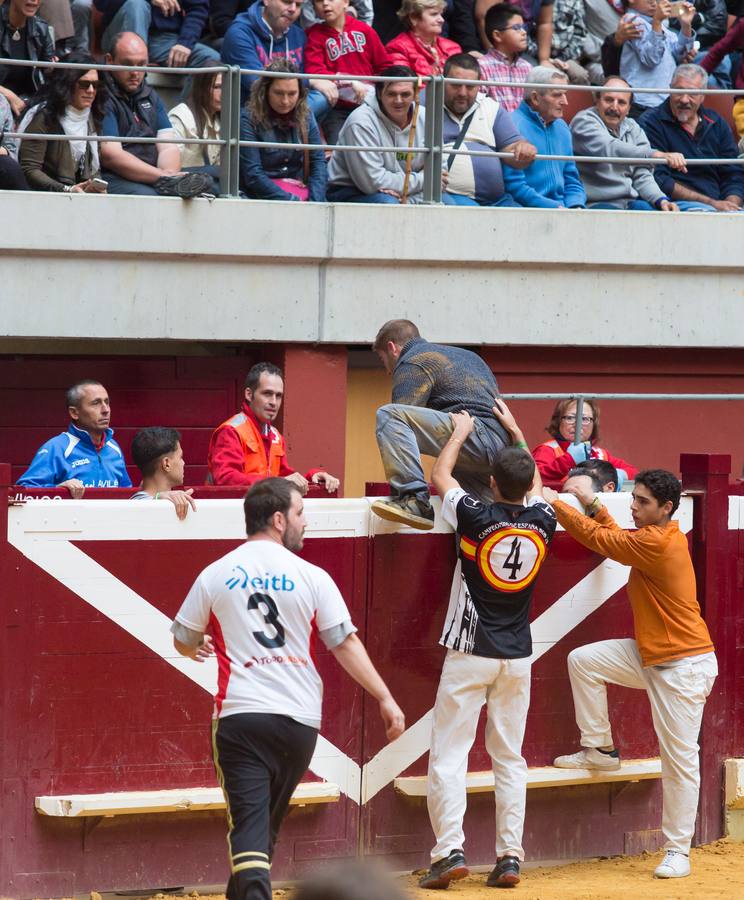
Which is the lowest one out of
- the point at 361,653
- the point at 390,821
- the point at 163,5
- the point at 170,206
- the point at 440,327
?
the point at 390,821

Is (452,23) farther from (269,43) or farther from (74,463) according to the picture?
(74,463)

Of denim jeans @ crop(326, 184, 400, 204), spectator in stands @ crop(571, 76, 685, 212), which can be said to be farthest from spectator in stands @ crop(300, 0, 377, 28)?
spectator in stands @ crop(571, 76, 685, 212)

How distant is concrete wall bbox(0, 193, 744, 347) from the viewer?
9.97m

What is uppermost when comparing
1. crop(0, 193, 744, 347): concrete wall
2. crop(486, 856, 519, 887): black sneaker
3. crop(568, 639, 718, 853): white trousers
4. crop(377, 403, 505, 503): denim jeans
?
crop(0, 193, 744, 347): concrete wall

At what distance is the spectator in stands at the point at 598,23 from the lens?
44.7ft

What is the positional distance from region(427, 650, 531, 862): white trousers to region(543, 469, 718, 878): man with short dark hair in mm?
552

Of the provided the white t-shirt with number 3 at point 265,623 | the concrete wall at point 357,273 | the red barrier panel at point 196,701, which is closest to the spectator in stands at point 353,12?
the concrete wall at point 357,273

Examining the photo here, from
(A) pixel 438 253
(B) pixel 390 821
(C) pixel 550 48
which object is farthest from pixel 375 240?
(B) pixel 390 821

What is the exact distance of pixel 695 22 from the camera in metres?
14.5

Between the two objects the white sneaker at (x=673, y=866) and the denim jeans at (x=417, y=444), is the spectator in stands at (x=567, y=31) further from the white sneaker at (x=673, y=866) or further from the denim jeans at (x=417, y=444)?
the white sneaker at (x=673, y=866)

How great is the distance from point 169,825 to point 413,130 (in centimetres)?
584

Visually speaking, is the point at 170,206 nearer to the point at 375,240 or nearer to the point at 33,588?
the point at 375,240

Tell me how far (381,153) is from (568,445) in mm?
2819

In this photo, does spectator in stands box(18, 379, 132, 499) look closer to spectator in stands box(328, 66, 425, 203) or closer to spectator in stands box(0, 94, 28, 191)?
spectator in stands box(0, 94, 28, 191)
